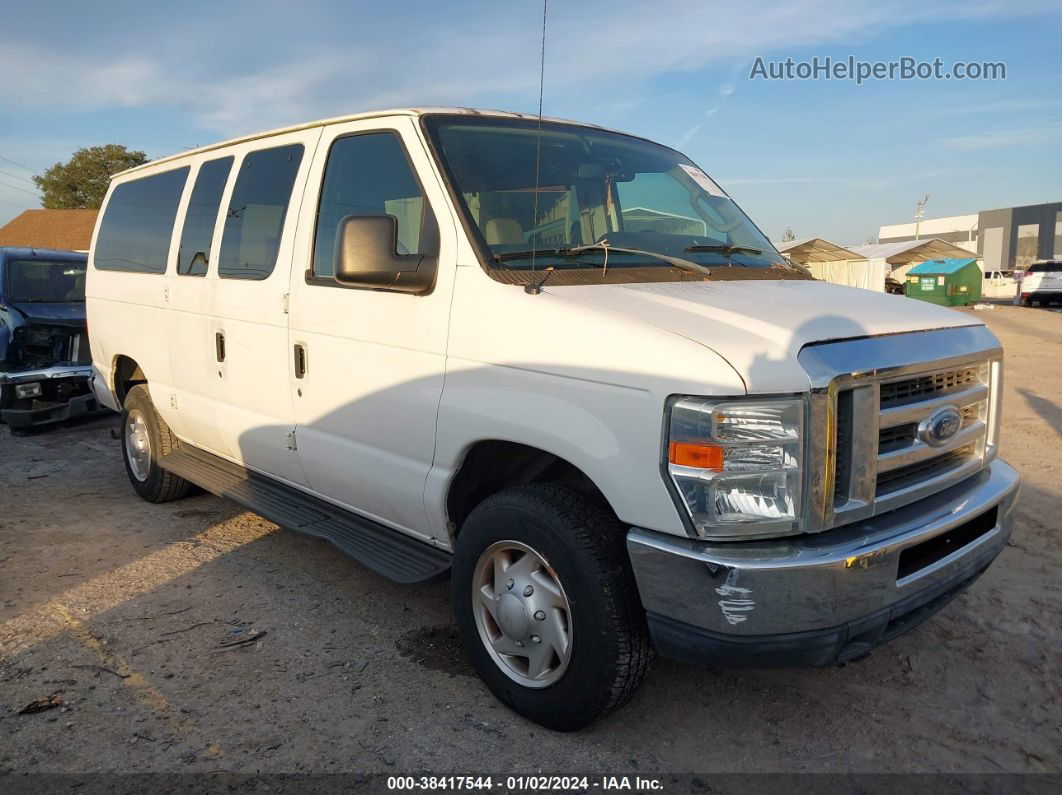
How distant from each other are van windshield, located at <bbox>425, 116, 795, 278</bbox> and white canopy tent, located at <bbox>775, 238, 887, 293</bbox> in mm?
20911

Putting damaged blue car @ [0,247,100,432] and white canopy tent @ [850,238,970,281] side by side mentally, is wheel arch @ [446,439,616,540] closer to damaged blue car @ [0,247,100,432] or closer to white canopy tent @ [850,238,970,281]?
damaged blue car @ [0,247,100,432]

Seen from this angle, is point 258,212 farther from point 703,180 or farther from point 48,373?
point 48,373

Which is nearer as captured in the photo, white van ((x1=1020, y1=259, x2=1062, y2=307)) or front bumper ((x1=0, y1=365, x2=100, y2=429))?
front bumper ((x1=0, y1=365, x2=100, y2=429))

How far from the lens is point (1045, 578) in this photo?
4195mm

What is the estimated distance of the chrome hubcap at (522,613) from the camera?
111 inches

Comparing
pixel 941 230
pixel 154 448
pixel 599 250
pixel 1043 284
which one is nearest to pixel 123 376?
pixel 154 448

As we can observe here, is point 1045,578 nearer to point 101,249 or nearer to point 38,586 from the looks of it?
point 38,586

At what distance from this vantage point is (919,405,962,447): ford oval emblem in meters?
2.72

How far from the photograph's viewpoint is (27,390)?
27.4 feet

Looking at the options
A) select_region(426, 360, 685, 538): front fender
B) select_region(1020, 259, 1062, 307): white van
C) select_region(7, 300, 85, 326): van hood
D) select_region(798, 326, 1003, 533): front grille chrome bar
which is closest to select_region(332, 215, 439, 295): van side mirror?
select_region(426, 360, 685, 538): front fender

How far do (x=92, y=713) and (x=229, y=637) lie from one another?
695mm

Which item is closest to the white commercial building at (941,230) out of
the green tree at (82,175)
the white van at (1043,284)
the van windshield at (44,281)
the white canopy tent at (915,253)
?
the white canopy tent at (915,253)

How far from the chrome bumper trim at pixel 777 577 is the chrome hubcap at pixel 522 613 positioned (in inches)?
16.6

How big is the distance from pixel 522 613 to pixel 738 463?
100 centimetres
